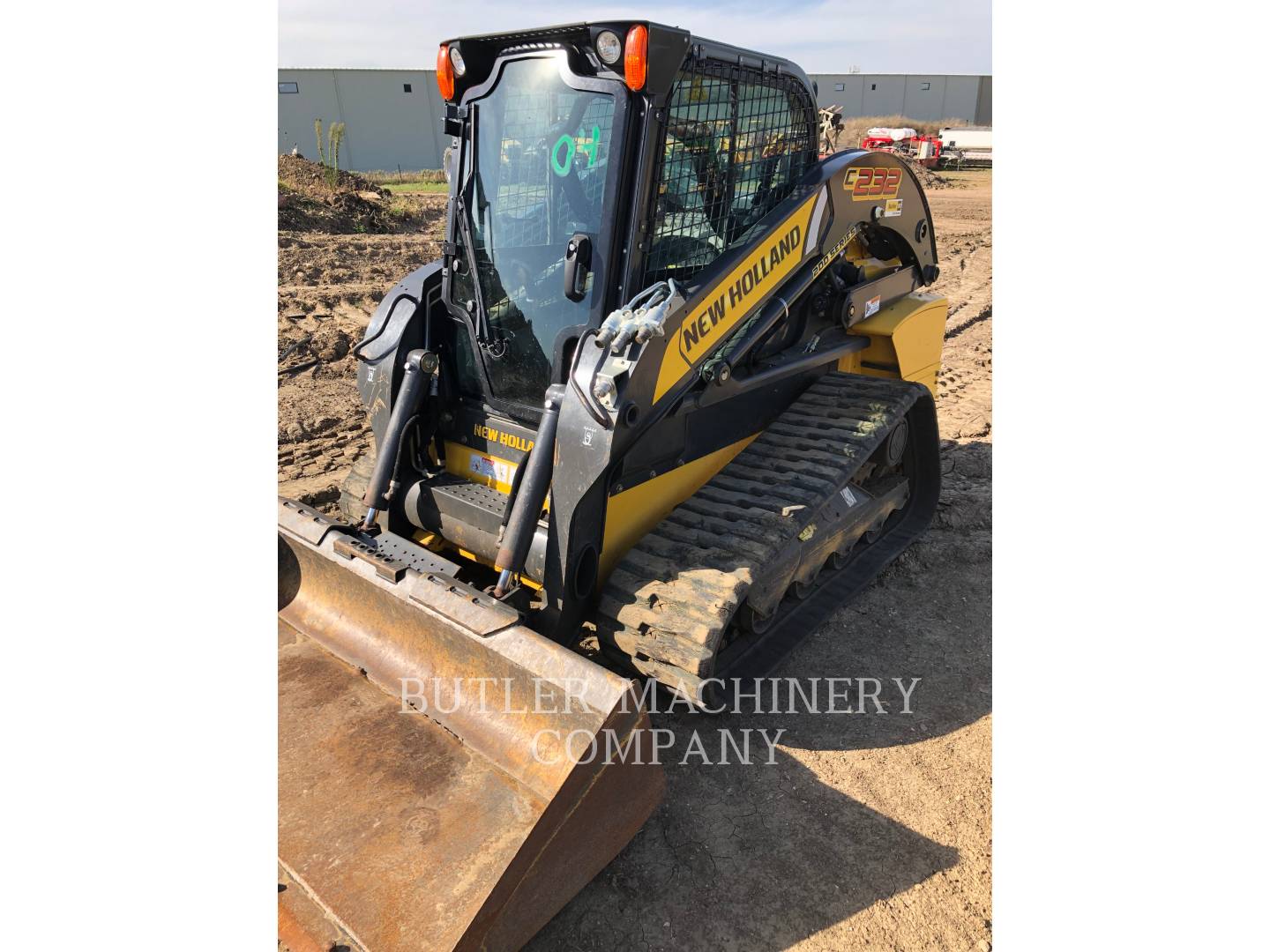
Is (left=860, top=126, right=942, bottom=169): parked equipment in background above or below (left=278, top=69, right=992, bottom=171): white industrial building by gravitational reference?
below

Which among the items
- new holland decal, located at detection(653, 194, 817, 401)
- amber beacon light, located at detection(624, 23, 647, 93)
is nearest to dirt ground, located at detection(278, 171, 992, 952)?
new holland decal, located at detection(653, 194, 817, 401)

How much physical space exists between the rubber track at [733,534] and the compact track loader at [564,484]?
0.04ft

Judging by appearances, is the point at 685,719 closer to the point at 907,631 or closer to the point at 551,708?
the point at 551,708

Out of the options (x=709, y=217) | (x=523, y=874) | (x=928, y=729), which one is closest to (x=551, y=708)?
(x=523, y=874)

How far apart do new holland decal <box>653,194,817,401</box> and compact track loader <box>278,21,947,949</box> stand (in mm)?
14

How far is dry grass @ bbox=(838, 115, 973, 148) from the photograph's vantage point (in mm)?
27934

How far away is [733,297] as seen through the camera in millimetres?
3342

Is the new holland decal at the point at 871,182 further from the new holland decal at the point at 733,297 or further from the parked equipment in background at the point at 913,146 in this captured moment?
the parked equipment in background at the point at 913,146

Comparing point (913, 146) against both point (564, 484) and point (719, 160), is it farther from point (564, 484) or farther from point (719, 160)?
point (564, 484)

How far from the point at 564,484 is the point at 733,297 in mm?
1043

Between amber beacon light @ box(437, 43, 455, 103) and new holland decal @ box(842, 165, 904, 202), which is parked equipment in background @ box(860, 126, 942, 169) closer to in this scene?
new holland decal @ box(842, 165, 904, 202)

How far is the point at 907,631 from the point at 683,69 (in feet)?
8.70

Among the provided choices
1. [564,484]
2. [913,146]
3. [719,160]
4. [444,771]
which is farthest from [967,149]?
[444,771]

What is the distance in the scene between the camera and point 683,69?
3066 mm
